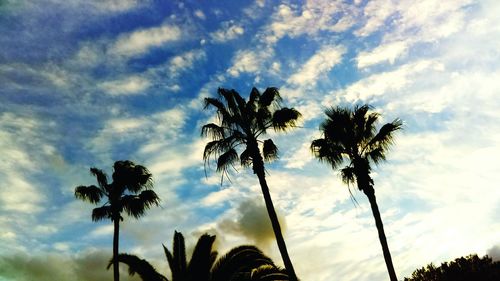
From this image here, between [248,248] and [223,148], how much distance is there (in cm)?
635

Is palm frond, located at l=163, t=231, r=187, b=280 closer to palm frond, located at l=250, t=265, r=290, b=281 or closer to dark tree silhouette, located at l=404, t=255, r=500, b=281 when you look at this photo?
palm frond, located at l=250, t=265, r=290, b=281

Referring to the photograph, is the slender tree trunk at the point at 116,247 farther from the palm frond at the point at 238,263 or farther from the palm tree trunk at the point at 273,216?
the palm tree trunk at the point at 273,216

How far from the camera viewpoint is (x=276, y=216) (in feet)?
68.6

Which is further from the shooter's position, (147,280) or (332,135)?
(147,280)

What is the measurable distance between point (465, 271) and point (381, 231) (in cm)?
557

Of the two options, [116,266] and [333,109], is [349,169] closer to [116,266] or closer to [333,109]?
[333,109]

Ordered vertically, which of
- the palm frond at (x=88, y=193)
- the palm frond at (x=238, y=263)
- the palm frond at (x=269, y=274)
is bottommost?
the palm frond at (x=269, y=274)

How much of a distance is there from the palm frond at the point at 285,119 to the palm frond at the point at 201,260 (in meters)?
7.93

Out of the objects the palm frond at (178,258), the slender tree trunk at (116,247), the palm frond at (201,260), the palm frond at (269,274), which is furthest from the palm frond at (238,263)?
the slender tree trunk at (116,247)

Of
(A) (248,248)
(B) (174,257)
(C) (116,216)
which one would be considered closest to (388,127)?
(A) (248,248)

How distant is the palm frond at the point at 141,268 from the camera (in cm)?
2467

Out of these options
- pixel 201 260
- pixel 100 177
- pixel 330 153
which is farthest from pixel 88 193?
pixel 330 153

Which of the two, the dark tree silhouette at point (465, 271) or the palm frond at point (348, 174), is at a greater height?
the palm frond at point (348, 174)

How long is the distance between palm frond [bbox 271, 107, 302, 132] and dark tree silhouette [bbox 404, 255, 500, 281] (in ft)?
31.1
